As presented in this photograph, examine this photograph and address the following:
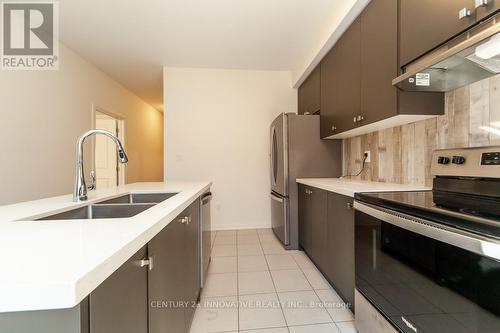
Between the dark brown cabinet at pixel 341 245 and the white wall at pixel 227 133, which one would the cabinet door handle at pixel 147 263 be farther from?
the white wall at pixel 227 133

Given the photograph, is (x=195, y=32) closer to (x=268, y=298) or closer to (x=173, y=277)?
(x=173, y=277)

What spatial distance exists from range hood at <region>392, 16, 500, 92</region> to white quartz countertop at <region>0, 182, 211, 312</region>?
1283 millimetres

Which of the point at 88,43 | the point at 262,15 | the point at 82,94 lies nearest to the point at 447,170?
the point at 262,15

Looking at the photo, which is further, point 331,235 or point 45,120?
point 45,120

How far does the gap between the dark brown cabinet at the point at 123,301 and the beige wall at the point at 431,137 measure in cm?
167

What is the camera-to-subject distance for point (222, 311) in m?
1.66

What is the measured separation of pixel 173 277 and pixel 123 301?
1.55ft

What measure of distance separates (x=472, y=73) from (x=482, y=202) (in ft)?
2.22

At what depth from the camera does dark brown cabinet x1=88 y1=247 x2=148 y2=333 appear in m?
0.49

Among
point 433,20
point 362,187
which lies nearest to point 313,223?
point 362,187

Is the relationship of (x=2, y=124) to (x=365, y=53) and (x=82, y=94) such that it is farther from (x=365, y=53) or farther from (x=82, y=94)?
(x=365, y=53)

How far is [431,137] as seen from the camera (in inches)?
62.2

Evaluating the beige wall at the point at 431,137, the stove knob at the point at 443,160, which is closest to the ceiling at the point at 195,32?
the beige wall at the point at 431,137
